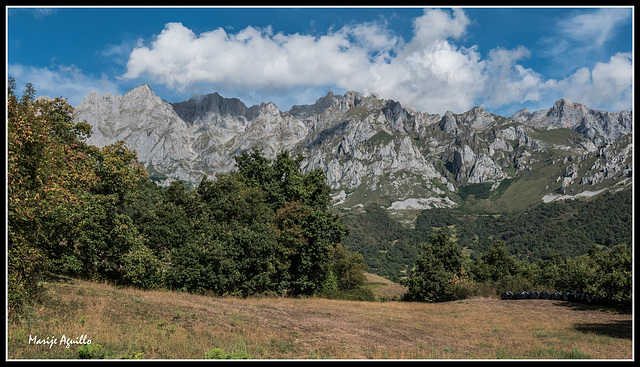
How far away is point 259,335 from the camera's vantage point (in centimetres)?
1759

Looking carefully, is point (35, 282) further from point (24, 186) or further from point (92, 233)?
point (92, 233)

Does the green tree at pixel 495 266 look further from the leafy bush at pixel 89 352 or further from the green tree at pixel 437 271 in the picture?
the leafy bush at pixel 89 352

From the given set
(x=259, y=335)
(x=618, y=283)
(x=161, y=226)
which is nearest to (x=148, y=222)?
(x=161, y=226)

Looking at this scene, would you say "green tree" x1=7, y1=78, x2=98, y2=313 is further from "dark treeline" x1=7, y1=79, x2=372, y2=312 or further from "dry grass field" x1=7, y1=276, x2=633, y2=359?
"dry grass field" x1=7, y1=276, x2=633, y2=359

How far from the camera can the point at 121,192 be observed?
107ft

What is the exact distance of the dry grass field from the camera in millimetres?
13594

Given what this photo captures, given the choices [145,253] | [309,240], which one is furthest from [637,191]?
[309,240]

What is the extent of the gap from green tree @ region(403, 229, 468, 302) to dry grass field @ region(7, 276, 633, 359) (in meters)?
37.9

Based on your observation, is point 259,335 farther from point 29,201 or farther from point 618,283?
point 618,283

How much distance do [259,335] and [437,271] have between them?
55751mm

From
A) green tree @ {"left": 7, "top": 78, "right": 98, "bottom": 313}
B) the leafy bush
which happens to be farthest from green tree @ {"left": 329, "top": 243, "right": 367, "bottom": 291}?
the leafy bush

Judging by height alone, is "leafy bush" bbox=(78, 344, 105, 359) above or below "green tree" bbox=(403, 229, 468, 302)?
above

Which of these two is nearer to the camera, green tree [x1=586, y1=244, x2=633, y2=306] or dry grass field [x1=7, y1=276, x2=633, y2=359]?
dry grass field [x1=7, y1=276, x2=633, y2=359]

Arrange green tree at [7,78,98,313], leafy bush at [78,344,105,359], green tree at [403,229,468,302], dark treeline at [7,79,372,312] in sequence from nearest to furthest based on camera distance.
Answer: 1. leafy bush at [78,344,105,359]
2. green tree at [7,78,98,313]
3. dark treeline at [7,79,372,312]
4. green tree at [403,229,468,302]
